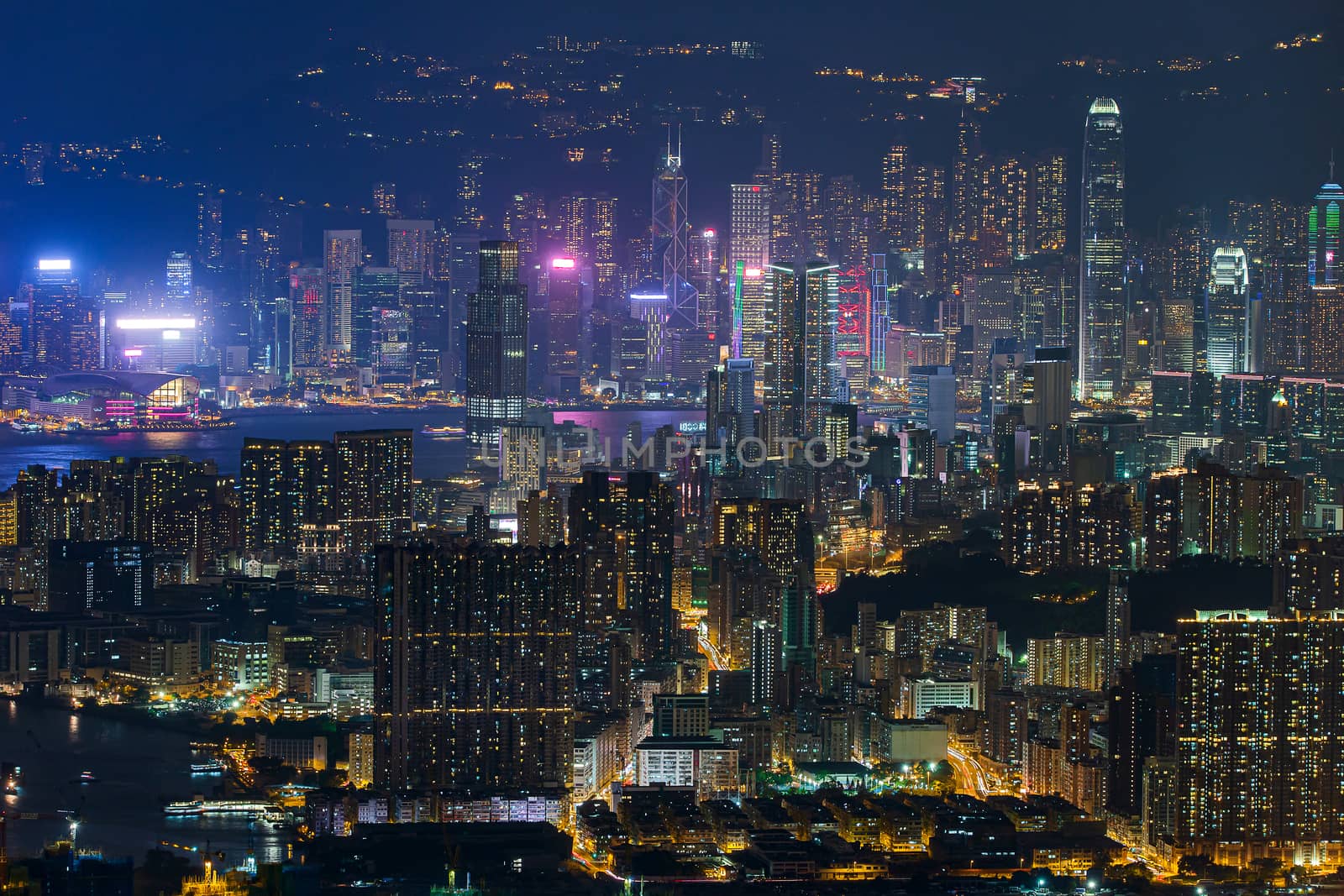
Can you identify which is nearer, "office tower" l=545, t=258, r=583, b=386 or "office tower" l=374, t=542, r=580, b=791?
"office tower" l=374, t=542, r=580, b=791

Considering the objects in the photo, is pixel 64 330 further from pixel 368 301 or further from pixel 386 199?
pixel 386 199

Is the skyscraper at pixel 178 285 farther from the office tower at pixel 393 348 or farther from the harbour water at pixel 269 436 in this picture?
the office tower at pixel 393 348

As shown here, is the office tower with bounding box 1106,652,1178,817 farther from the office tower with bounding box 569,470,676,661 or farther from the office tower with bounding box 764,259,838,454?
the office tower with bounding box 764,259,838,454

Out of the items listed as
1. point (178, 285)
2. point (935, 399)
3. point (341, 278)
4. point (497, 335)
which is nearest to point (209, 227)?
point (178, 285)

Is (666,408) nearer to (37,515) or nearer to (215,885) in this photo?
(37,515)

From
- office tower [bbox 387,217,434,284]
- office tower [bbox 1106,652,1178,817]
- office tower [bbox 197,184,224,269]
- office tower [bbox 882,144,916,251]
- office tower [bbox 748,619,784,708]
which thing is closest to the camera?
office tower [bbox 1106,652,1178,817]

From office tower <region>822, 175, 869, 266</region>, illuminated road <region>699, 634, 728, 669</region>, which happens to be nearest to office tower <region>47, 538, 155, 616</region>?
illuminated road <region>699, 634, 728, 669</region>
